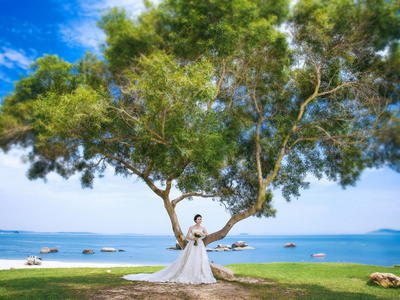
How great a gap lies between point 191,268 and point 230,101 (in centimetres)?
649

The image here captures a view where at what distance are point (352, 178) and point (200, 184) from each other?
21.2 ft

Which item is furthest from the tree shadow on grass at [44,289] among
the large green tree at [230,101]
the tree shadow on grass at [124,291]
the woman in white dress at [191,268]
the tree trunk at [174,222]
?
the large green tree at [230,101]

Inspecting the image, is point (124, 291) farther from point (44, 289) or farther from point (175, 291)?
point (44, 289)

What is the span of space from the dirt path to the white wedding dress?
456mm

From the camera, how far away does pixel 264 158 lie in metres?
14.3

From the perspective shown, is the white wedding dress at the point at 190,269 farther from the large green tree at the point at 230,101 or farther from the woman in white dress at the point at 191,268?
the large green tree at the point at 230,101

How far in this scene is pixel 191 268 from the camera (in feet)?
40.4

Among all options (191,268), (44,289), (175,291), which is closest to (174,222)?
(191,268)

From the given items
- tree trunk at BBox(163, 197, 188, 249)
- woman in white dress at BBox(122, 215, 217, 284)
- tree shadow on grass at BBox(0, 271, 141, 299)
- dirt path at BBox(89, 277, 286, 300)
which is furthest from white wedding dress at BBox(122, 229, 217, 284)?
tree shadow on grass at BBox(0, 271, 141, 299)

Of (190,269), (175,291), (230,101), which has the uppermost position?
(230,101)

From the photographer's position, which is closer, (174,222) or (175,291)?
(175,291)

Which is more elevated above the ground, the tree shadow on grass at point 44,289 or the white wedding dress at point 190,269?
the white wedding dress at point 190,269

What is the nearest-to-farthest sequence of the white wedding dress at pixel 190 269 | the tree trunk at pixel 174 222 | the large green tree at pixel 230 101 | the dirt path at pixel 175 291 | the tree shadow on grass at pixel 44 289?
the tree shadow on grass at pixel 44 289 → the dirt path at pixel 175 291 → the large green tree at pixel 230 101 → the white wedding dress at pixel 190 269 → the tree trunk at pixel 174 222

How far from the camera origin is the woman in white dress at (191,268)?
12.1 m
